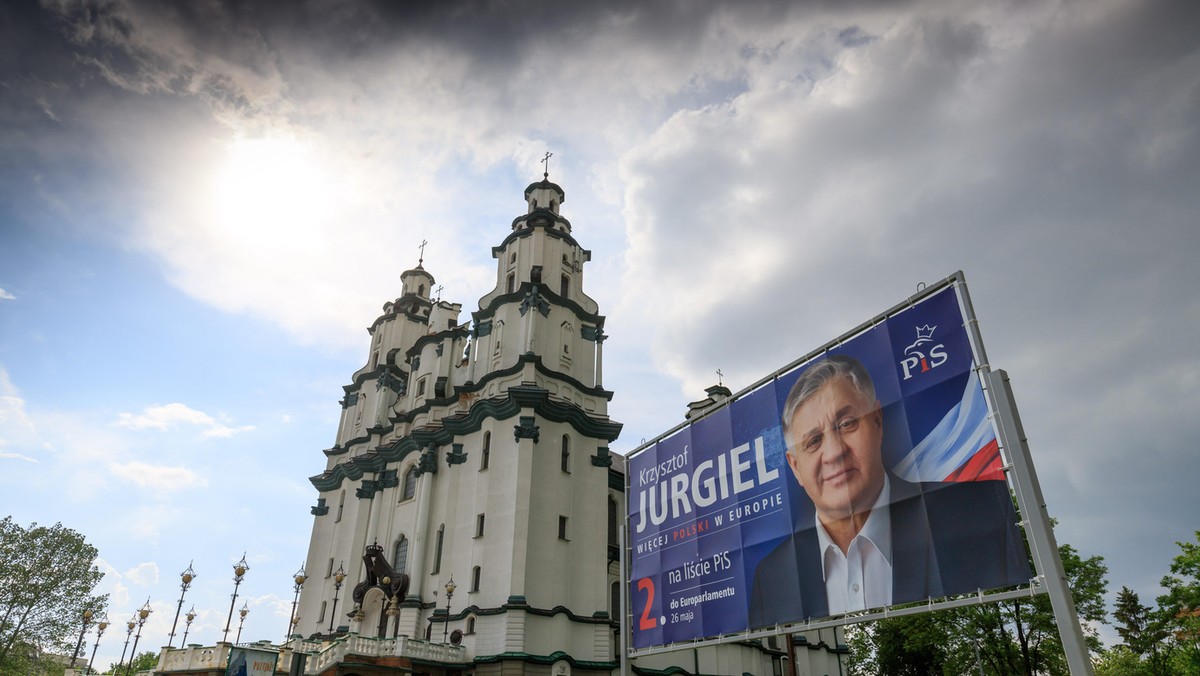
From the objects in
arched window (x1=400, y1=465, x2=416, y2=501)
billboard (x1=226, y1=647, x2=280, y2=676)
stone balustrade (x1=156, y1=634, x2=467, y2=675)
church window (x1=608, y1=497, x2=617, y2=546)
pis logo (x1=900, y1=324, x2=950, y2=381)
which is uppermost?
arched window (x1=400, y1=465, x2=416, y2=501)

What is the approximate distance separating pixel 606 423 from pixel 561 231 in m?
14.0

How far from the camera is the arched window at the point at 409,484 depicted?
44031 millimetres

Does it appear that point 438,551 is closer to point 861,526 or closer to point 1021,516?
point 861,526

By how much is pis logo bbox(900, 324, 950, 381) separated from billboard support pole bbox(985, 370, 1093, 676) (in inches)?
72.0

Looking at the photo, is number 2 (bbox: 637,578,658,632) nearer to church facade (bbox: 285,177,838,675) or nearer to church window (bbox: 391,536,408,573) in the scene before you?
church facade (bbox: 285,177,838,675)

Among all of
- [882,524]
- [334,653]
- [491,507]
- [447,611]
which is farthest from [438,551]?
[882,524]

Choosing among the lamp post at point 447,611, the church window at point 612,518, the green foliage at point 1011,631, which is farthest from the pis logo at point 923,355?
the church window at point 612,518

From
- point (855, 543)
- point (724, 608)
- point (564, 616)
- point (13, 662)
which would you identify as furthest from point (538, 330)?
point (13, 662)

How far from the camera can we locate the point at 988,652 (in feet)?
125

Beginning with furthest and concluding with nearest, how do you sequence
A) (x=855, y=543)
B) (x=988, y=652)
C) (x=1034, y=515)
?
(x=988, y=652) < (x=855, y=543) < (x=1034, y=515)

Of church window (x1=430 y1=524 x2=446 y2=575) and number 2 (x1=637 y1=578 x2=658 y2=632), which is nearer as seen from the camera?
number 2 (x1=637 y1=578 x2=658 y2=632)

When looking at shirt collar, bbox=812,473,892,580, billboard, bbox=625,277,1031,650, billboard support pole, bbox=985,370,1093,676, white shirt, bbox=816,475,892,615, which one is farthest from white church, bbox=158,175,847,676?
billboard support pole, bbox=985,370,1093,676

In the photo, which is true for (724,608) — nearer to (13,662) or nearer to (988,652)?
(988,652)

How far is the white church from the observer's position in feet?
113
